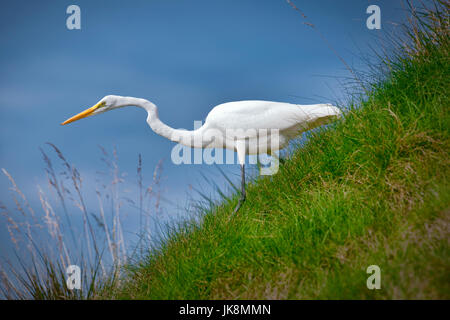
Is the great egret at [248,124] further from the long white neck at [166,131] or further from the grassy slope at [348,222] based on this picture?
the grassy slope at [348,222]

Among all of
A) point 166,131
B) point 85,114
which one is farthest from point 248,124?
point 85,114

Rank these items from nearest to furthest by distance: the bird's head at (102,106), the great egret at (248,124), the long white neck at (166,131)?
the great egret at (248,124), the long white neck at (166,131), the bird's head at (102,106)

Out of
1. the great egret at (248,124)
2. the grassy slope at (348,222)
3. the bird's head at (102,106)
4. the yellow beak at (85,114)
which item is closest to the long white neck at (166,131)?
the great egret at (248,124)

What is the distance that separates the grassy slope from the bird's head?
2472 millimetres

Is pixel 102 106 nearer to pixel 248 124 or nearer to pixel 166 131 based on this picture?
pixel 166 131

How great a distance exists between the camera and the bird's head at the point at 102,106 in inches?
233

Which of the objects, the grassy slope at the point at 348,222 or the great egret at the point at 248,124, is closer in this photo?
the grassy slope at the point at 348,222

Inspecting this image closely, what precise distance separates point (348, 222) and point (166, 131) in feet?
10.9

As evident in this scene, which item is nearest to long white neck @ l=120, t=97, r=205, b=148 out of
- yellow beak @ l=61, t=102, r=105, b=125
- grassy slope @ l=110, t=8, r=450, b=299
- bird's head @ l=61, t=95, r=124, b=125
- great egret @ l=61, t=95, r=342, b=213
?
great egret @ l=61, t=95, r=342, b=213

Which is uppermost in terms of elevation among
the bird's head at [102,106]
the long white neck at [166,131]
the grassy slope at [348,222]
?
the bird's head at [102,106]

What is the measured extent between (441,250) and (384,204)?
762 millimetres

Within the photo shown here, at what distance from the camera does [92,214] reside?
4379 millimetres
